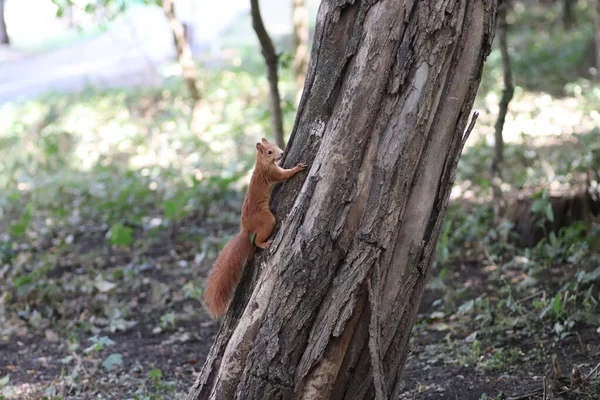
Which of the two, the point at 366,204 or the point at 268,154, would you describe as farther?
the point at 268,154

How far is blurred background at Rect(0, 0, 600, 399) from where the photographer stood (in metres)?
4.11

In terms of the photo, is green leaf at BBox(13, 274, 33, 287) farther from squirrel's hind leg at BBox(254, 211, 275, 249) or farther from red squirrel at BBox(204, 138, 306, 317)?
squirrel's hind leg at BBox(254, 211, 275, 249)

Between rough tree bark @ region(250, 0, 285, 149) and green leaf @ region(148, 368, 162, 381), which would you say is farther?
rough tree bark @ region(250, 0, 285, 149)

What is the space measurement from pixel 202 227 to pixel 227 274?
4348 mm

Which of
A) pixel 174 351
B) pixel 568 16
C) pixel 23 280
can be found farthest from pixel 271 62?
pixel 568 16

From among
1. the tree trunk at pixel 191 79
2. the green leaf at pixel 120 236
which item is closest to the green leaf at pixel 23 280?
the green leaf at pixel 120 236

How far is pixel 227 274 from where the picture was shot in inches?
122

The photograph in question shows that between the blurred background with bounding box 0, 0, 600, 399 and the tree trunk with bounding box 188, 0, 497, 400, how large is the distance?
39.0 inches

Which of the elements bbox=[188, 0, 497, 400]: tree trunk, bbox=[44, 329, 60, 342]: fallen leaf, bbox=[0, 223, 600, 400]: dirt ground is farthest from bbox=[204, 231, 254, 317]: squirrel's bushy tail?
bbox=[44, 329, 60, 342]: fallen leaf

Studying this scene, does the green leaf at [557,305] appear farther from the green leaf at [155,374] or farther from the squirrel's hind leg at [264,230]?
the green leaf at [155,374]

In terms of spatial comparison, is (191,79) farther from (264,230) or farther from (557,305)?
(264,230)

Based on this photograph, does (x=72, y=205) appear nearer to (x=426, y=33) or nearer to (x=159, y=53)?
(x=426, y=33)

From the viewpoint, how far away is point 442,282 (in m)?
5.29

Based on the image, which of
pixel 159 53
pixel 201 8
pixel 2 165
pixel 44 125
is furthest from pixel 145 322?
pixel 201 8
